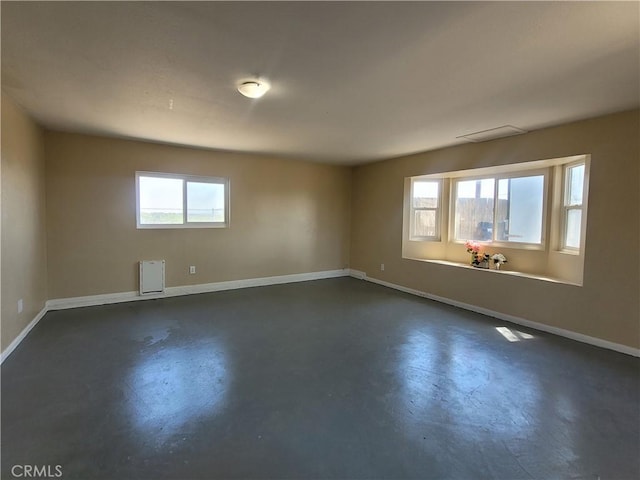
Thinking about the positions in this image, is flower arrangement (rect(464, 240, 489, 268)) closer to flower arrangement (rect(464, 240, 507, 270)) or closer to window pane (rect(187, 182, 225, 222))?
flower arrangement (rect(464, 240, 507, 270))

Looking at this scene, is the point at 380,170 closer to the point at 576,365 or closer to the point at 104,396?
the point at 576,365

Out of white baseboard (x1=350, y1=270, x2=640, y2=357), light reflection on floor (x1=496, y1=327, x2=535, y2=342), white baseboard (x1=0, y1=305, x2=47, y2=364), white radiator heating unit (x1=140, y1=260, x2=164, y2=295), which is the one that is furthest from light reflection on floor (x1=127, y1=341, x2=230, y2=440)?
white baseboard (x1=350, y1=270, x2=640, y2=357)

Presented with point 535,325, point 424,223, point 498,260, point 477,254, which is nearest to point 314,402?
point 535,325

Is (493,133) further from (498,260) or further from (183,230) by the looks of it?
(183,230)

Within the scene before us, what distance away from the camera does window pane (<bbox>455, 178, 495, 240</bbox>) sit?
16.0ft

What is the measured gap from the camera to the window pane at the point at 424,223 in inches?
221

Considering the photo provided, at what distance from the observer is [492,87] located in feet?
8.55

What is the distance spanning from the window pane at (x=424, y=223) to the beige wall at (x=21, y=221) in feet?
17.7

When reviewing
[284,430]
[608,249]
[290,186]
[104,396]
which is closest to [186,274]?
[290,186]

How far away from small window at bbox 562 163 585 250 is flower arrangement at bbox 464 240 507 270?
30.4 inches

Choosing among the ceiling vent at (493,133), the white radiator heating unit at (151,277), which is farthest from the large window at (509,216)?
the white radiator heating unit at (151,277)

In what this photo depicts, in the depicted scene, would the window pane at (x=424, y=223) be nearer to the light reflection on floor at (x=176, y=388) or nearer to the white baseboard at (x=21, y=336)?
the light reflection on floor at (x=176, y=388)

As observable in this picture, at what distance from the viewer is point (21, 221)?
3.24 metres

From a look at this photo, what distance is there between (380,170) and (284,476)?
17.6 feet
